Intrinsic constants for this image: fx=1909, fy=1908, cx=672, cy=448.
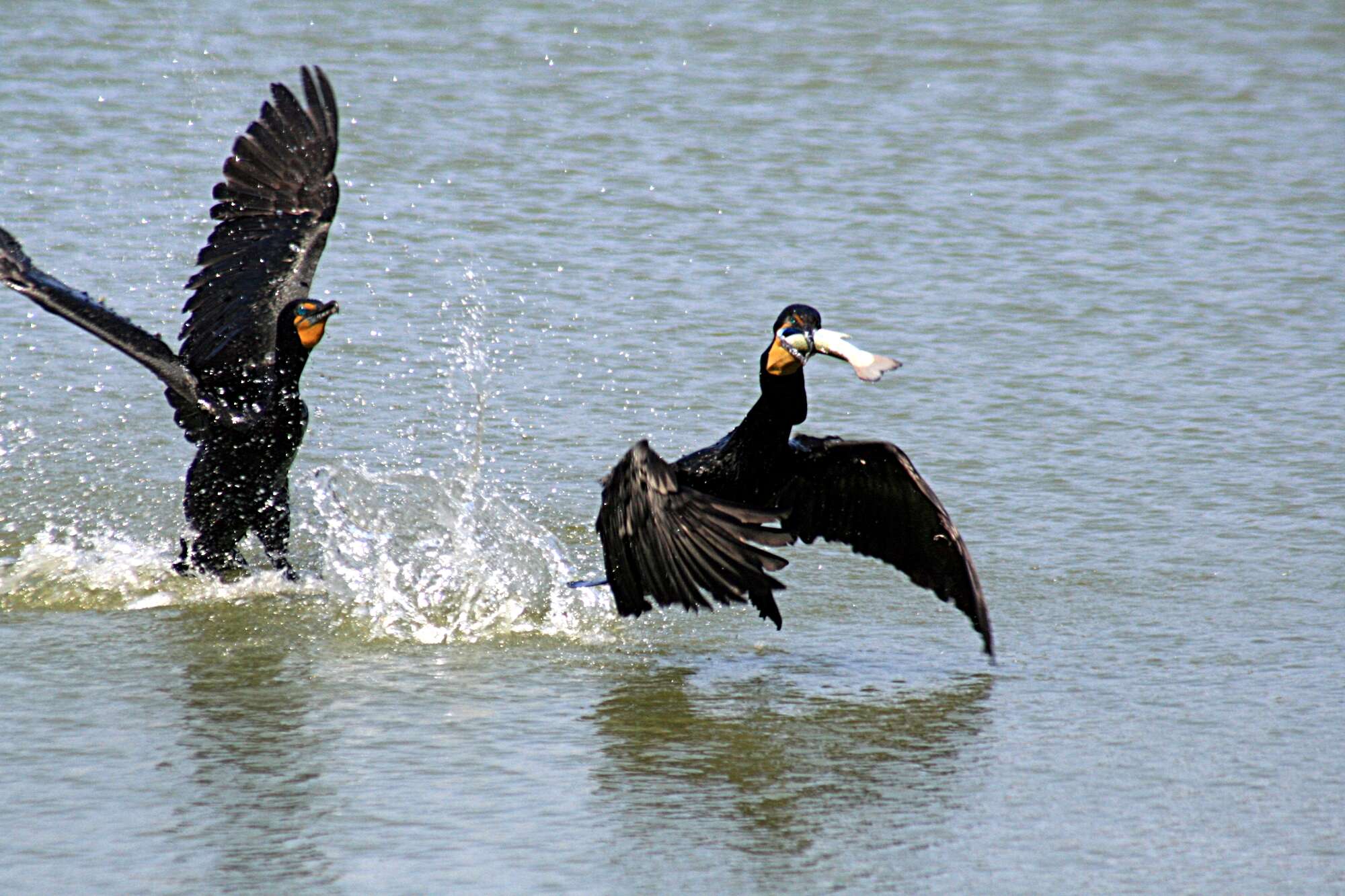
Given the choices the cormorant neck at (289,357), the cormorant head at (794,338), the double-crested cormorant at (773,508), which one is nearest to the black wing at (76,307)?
the cormorant neck at (289,357)

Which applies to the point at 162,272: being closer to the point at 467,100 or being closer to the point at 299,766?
the point at 467,100

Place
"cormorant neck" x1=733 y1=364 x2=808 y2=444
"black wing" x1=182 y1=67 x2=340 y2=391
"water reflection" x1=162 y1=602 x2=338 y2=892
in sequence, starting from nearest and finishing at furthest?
1. "water reflection" x1=162 y1=602 x2=338 y2=892
2. "cormorant neck" x1=733 y1=364 x2=808 y2=444
3. "black wing" x1=182 y1=67 x2=340 y2=391

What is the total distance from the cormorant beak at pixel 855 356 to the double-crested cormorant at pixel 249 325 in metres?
1.66

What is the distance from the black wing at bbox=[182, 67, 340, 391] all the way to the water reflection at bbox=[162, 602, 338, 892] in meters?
0.91

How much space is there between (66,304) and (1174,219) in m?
6.22

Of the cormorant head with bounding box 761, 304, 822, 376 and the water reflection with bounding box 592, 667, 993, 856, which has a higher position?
the cormorant head with bounding box 761, 304, 822, 376

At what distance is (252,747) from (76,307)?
5.20ft

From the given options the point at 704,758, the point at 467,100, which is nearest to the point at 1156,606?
the point at 704,758

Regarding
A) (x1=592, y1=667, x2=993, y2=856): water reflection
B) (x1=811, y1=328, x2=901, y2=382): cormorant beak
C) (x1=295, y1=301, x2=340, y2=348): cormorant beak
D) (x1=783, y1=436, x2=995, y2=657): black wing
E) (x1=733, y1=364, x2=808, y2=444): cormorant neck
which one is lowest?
(x1=592, y1=667, x2=993, y2=856): water reflection

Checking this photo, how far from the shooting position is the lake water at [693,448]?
4.18 metres

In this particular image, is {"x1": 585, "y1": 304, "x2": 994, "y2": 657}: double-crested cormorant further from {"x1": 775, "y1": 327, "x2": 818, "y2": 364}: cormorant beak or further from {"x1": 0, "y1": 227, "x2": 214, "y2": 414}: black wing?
{"x1": 0, "y1": 227, "x2": 214, "y2": 414}: black wing

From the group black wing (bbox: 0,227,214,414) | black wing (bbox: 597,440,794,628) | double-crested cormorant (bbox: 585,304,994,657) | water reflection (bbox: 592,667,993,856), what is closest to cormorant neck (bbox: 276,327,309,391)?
black wing (bbox: 0,227,214,414)

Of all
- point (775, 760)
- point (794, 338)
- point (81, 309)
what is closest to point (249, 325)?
point (81, 309)

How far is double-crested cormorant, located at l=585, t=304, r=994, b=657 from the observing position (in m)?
4.87
